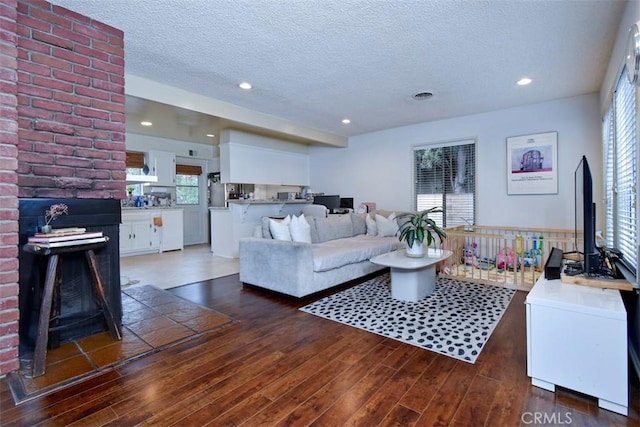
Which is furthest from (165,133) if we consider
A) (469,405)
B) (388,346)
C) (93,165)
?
(469,405)

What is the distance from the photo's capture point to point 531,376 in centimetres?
175

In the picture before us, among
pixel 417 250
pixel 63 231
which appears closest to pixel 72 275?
pixel 63 231

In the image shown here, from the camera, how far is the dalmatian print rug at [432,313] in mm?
2314

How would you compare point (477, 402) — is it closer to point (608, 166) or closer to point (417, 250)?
point (417, 250)

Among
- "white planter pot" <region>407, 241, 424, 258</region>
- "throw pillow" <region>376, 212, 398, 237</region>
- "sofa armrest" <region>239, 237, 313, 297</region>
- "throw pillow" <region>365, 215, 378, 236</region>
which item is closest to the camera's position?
"sofa armrest" <region>239, 237, 313, 297</region>

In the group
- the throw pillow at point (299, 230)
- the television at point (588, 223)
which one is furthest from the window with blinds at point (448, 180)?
the television at point (588, 223)

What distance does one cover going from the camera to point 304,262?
325 centimetres

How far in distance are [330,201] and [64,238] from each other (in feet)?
16.7

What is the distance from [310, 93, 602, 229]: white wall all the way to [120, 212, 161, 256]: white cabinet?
406 centimetres

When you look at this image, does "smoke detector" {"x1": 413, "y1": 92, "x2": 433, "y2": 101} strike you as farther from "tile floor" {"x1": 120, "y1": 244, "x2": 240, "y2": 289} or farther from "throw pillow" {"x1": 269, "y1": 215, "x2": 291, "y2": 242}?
"tile floor" {"x1": 120, "y1": 244, "x2": 240, "y2": 289}

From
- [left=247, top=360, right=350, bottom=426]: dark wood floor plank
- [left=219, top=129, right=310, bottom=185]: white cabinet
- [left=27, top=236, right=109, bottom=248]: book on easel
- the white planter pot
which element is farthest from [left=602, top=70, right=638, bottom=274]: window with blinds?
[left=219, top=129, right=310, bottom=185]: white cabinet

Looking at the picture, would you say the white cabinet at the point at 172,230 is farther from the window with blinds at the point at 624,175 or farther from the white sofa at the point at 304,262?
the window with blinds at the point at 624,175

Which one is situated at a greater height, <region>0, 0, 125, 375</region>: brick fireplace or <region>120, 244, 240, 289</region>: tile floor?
<region>0, 0, 125, 375</region>: brick fireplace

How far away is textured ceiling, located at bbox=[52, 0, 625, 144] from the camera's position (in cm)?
226
